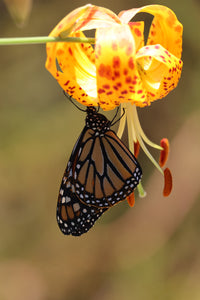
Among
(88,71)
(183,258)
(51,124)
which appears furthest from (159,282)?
(88,71)

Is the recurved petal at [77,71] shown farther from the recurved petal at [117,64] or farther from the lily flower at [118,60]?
the recurved petal at [117,64]

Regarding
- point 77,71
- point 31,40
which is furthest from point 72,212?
point 31,40

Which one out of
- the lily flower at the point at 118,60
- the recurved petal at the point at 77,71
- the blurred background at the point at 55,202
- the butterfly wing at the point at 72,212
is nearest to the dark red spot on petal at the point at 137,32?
the lily flower at the point at 118,60

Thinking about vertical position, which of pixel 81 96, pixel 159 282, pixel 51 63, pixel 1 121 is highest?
pixel 51 63

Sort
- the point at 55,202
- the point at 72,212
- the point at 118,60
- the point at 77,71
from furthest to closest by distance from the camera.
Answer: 1. the point at 55,202
2. the point at 72,212
3. the point at 77,71
4. the point at 118,60

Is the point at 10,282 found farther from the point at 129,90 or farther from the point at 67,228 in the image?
the point at 129,90

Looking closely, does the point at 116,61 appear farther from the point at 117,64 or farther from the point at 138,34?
the point at 138,34
